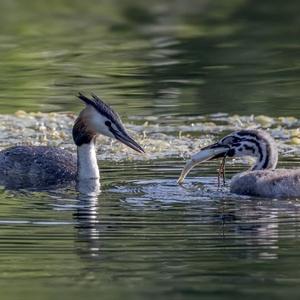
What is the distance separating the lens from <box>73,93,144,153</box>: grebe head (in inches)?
595

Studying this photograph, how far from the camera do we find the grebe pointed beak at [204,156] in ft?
46.3

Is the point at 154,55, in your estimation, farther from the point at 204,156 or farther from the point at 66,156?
the point at 204,156

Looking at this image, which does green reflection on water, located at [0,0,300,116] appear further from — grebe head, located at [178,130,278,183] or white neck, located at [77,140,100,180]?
grebe head, located at [178,130,278,183]

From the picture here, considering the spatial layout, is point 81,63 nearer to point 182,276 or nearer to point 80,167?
point 80,167

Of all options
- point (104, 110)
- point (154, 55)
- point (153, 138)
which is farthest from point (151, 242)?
point (154, 55)

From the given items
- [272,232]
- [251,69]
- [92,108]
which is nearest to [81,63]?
[251,69]

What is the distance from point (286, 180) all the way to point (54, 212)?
7.25ft

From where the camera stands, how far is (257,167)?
14016mm

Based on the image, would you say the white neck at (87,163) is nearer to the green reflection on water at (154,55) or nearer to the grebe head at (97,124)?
the grebe head at (97,124)

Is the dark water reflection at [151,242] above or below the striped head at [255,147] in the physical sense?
below

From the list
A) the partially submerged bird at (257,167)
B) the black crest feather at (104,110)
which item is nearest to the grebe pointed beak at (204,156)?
the partially submerged bird at (257,167)

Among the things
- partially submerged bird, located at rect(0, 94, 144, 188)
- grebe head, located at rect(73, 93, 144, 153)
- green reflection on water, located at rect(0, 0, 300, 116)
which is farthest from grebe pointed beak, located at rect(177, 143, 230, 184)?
green reflection on water, located at rect(0, 0, 300, 116)

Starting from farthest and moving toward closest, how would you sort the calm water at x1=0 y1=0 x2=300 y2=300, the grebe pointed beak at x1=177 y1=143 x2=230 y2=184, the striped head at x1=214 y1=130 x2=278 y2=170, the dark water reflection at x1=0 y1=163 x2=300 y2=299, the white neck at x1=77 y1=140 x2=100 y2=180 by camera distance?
1. the white neck at x1=77 y1=140 x2=100 y2=180
2. the grebe pointed beak at x1=177 y1=143 x2=230 y2=184
3. the striped head at x1=214 y1=130 x2=278 y2=170
4. the calm water at x1=0 y1=0 x2=300 y2=300
5. the dark water reflection at x1=0 y1=163 x2=300 y2=299

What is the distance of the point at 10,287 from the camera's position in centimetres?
988
